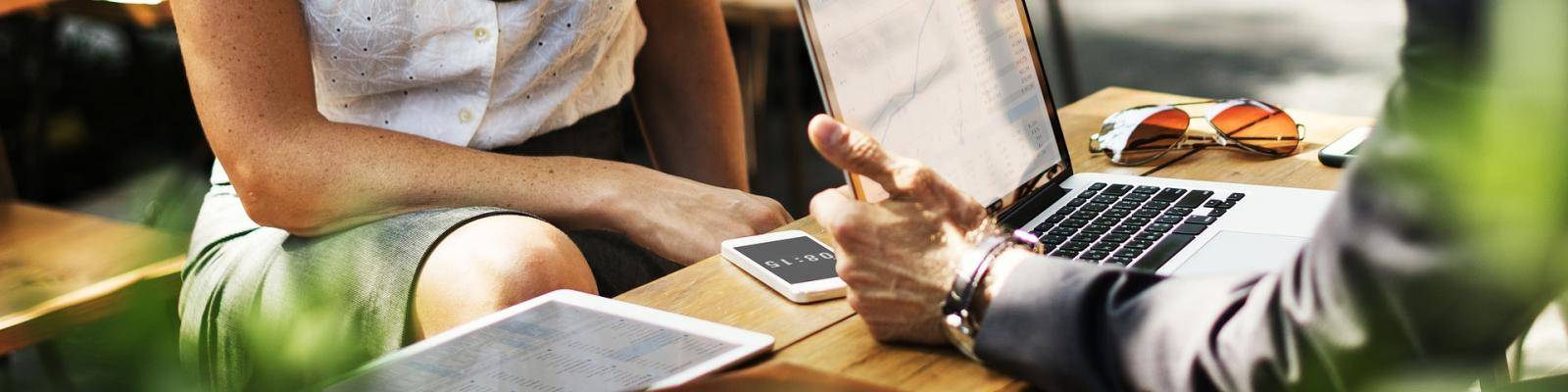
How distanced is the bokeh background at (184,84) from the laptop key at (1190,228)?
237 millimetres

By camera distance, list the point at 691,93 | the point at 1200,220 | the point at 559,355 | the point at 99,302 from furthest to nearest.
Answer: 1. the point at 691,93
2. the point at 1200,220
3. the point at 559,355
4. the point at 99,302

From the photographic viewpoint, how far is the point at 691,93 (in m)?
1.86

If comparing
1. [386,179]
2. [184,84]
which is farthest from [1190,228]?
[184,84]

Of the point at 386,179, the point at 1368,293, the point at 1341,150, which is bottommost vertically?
the point at 1341,150

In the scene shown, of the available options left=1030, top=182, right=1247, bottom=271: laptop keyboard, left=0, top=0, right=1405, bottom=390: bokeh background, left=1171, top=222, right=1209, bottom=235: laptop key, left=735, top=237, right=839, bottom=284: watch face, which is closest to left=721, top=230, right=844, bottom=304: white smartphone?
left=735, top=237, right=839, bottom=284: watch face

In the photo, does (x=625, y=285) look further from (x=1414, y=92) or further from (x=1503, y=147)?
(x=1503, y=147)

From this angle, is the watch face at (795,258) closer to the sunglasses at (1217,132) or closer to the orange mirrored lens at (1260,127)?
the sunglasses at (1217,132)

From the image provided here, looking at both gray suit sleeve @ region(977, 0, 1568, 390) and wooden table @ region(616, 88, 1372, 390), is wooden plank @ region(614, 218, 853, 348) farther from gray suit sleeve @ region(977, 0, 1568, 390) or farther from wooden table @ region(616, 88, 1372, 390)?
gray suit sleeve @ region(977, 0, 1568, 390)

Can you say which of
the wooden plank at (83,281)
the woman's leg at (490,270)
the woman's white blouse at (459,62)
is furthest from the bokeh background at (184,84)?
the woman's leg at (490,270)

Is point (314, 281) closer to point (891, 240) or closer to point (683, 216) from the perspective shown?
point (891, 240)

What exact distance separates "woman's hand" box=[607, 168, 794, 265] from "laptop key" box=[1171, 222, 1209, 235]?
0.42m

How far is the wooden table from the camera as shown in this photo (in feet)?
2.92

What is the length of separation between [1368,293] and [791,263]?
0.56 metres

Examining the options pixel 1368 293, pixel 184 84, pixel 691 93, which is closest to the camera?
pixel 1368 293
